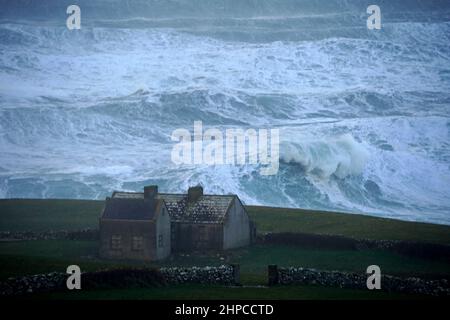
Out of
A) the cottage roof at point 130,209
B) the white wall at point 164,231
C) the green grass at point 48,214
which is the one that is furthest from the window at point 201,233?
the green grass at point 48,214

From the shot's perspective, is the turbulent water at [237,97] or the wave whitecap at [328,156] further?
the wave whitecap at [328,156]

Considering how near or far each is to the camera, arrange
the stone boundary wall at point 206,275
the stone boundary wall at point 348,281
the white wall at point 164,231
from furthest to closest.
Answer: the white wall at point 164,231 < the stone boundary wall at point 206,275 < the stone boundary wall at point 348,281

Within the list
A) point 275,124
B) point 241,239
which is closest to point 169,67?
point 275,124

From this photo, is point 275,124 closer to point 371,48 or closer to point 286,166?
point 286,166

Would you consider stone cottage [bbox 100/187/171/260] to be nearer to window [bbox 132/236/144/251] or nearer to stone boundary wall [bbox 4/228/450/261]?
window [bbox 132/236/144/251]

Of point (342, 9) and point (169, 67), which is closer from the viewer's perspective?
point (169, 67)

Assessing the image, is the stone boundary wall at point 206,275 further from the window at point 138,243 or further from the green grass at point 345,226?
the green grass at point 345,226

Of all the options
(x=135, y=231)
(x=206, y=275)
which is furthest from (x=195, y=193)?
(x=206, y=275)
